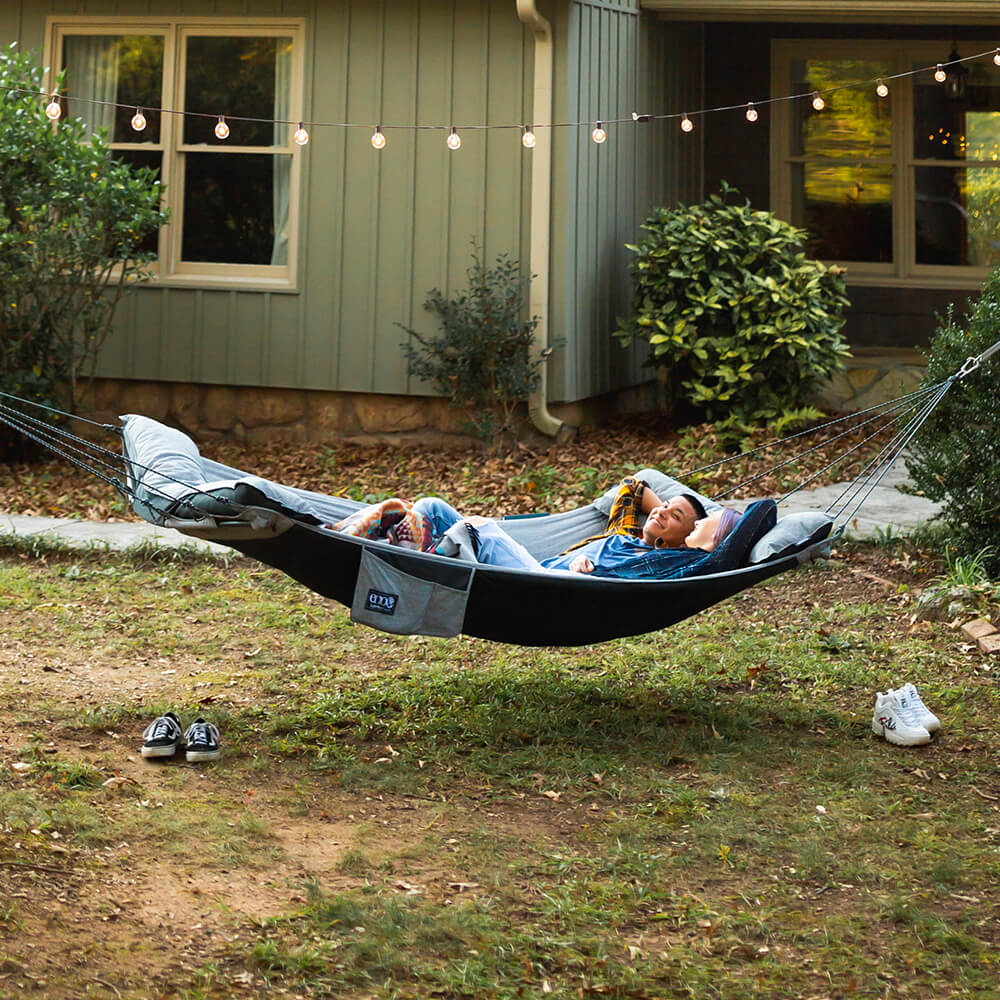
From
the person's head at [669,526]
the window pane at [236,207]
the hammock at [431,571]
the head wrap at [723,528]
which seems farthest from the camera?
the window pane at [236,207]

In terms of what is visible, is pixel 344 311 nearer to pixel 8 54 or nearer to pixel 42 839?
pixel 8 54

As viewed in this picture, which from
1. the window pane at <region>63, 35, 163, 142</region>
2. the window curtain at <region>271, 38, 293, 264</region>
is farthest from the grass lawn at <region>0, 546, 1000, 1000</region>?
the window pane at <region>63, 35, 163, 142</region>

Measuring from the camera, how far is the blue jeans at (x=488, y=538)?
13.1ft

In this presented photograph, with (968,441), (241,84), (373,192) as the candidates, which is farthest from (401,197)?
(968,441)

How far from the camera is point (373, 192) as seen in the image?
8000 millimetres

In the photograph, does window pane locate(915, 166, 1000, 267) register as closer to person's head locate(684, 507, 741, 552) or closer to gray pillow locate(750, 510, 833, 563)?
person's head locate(684, 507, 741, 552)

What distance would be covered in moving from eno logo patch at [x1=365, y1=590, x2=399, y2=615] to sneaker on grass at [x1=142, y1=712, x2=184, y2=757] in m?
0.68

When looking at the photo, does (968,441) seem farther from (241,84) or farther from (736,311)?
(241,84)

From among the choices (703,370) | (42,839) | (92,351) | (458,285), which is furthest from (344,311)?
(42,839)

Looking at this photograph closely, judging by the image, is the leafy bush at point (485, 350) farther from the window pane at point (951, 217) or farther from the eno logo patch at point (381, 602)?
the eno logo patch at point (381, 602)

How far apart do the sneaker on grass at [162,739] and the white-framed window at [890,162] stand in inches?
289

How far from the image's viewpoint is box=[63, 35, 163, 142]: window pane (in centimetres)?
A: 832

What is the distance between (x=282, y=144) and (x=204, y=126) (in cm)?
52

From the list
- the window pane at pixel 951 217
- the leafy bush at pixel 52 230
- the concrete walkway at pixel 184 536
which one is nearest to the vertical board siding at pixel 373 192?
the leafy bush at pixel 52 230
